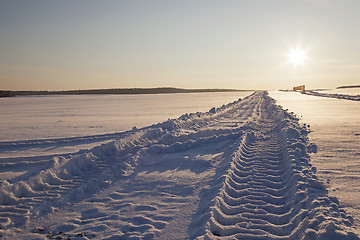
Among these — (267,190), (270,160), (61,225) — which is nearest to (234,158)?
(270,160)

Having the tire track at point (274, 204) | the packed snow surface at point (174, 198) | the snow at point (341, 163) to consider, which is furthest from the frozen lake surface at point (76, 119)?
the snow at point (341, 163)

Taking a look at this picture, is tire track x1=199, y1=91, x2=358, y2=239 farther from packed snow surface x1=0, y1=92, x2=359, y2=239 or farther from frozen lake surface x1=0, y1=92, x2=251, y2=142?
frozen lake surface x1=0, y1=92, x2=251, y2=142

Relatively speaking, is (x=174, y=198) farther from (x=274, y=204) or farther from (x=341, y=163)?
(x=341, y=163)

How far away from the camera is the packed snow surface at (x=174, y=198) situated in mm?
3182

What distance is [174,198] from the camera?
13.7 feet

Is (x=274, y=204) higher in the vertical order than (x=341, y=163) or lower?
lower

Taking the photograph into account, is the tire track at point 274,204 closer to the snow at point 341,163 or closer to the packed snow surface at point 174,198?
the packed snow surface at point 174,198

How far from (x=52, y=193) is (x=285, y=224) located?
369 centimetres

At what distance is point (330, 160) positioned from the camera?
557 cm

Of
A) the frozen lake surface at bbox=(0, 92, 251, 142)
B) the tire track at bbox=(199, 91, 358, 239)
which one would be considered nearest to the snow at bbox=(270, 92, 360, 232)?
the tire track at bbox=(199, 91, 358, 239)

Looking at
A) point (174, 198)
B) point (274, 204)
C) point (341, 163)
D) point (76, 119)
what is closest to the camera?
point (274, 204)

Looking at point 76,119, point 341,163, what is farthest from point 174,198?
point 76,119

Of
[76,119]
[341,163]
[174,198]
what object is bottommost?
[174,198]

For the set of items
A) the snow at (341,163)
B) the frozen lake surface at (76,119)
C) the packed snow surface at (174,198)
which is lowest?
the packed snow surface at (174,198)
